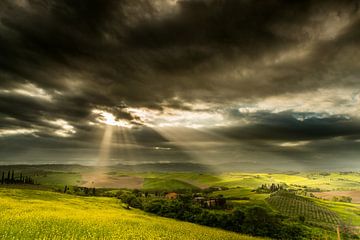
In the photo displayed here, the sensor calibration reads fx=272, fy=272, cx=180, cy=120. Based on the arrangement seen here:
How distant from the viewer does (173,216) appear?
131 meters

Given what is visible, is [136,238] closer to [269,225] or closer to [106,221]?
[106,221]

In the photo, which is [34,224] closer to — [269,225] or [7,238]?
[7,238]

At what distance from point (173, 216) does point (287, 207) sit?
106946 millimetres

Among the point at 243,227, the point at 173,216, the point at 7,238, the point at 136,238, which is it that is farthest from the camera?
the point at 173,216

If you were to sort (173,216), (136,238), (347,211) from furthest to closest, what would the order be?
(347,211)
(173,216)
(136,238)

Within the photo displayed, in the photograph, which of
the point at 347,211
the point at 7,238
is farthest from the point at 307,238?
the point at 7,238

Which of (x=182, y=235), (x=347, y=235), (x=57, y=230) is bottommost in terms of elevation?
(x=347, y=235)

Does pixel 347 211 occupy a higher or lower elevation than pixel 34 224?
lower

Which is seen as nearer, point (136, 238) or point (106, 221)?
point (136, 238)

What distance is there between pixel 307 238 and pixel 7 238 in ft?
360

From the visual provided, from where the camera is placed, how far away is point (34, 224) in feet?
212

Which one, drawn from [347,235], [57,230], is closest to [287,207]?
[347,235]

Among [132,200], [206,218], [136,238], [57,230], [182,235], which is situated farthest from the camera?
[132,200]

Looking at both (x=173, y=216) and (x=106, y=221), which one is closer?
(x=106, y=221)
